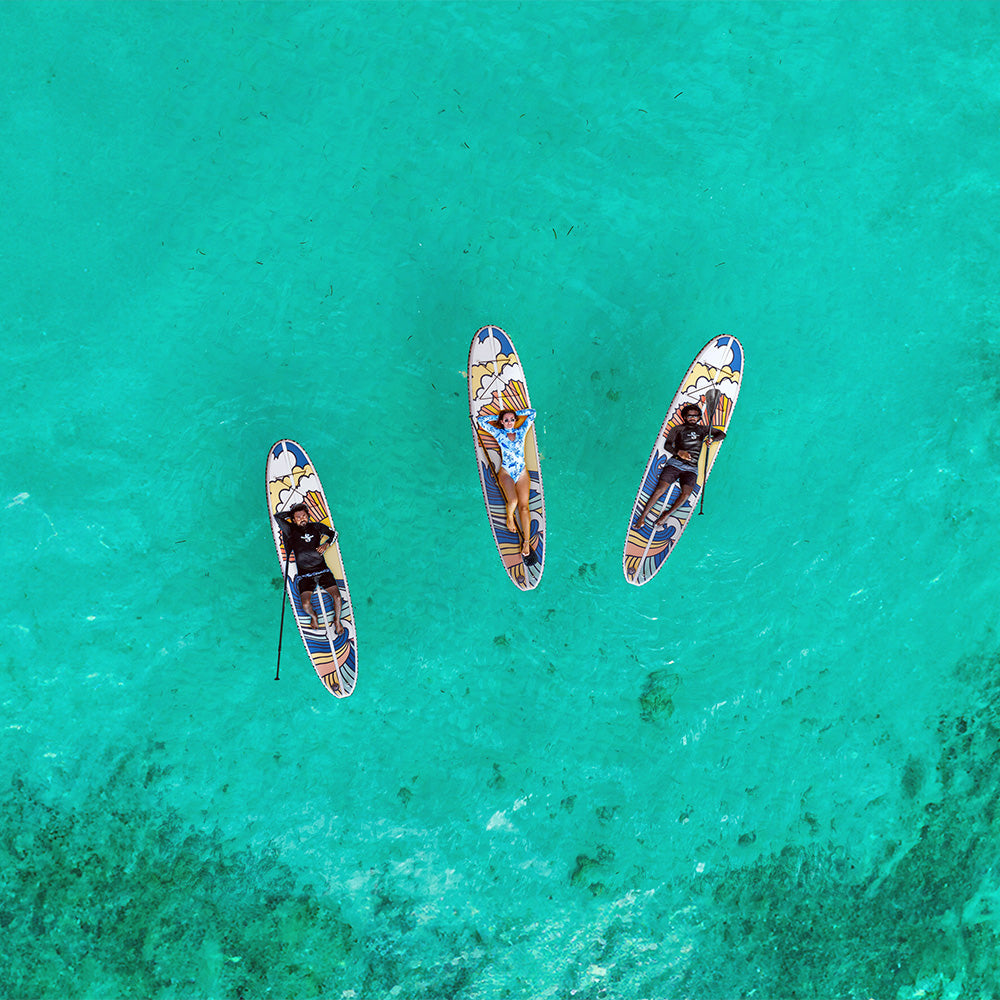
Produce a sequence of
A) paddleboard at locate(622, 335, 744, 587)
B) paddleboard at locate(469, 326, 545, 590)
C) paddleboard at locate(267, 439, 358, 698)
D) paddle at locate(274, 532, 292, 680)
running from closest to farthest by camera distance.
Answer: paddle at locate(274, 532, 292, 680)
paddleboard at locate(267, 439, 358, 698)
paddleboard at locate(469, 326, 545, 590)
paddleboard at locate(622, 335, 744, 587)

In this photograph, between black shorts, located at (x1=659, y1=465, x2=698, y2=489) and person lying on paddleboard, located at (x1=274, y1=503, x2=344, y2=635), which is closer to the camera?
person lying on paddleboard, located at (x1=274, y1=503, x2=344, y2=635)

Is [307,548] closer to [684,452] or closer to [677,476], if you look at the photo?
[677,476]

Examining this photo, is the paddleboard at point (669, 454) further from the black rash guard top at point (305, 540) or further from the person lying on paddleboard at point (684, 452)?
the black rash guard top at point (305, 540)

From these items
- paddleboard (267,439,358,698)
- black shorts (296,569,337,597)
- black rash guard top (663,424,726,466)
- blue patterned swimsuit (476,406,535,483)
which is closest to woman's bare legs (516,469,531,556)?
blue patterned swimsuit (476,406,535,483)

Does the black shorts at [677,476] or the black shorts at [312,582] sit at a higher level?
the black shorts at [677,476]

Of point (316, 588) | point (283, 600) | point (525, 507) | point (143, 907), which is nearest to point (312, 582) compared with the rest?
point (316, 588)

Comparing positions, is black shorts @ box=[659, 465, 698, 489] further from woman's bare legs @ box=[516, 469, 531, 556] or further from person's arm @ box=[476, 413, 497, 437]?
person's arm @ box=[476, 413, 497, 437]

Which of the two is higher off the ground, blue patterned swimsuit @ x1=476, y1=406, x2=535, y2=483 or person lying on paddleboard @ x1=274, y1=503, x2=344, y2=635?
blue patterned swimsuit @ x1=476, y1=406, x2=535, y2=483

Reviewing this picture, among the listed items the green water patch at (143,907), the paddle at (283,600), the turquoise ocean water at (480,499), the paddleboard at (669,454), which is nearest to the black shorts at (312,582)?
the paddle at (283,600)
